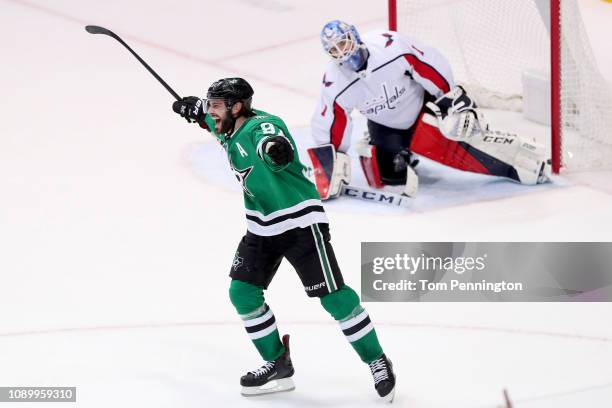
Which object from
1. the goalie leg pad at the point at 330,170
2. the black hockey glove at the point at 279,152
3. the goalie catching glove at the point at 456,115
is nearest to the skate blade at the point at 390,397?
the black hockey glove at the point at 279,152

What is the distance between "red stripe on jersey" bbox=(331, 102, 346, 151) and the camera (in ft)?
20.1

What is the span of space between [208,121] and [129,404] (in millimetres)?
946

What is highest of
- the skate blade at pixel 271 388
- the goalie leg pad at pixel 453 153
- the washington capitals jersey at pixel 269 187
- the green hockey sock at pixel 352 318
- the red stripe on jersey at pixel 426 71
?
the washington capitals jersey at pixel 269 187

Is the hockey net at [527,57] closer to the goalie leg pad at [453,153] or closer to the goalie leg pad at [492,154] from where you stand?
the goalie leg pad at [492,154]

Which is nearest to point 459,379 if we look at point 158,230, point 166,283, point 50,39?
point 166,283

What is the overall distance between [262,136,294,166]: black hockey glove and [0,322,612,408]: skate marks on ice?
2.75 ft

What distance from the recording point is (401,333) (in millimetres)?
4766

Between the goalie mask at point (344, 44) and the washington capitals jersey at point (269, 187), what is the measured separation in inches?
68.1

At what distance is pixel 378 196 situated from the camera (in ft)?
20.1

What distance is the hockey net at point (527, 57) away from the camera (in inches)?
254

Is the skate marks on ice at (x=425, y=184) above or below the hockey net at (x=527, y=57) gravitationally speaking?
below

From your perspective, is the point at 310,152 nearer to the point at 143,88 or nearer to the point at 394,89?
the point at 394,89

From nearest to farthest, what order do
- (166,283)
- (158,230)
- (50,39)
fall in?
(166,283), (158,230), (50,39)

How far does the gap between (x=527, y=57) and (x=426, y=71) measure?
106 centimetres
